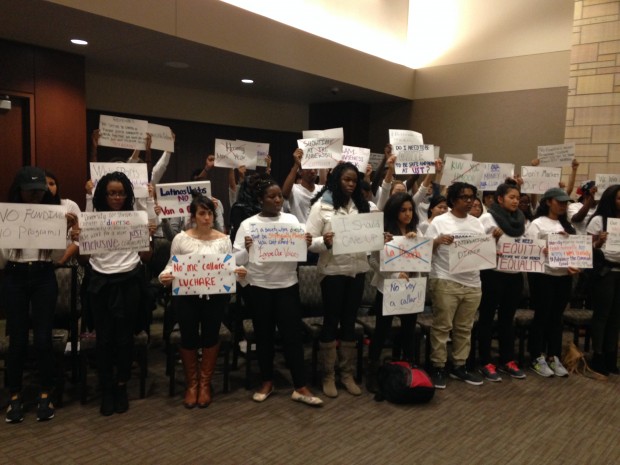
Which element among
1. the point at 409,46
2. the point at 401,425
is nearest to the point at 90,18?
the point at 401,425

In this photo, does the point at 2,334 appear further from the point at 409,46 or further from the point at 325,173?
the point at 409,46

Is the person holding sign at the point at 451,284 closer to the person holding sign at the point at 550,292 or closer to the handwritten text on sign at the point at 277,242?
the person holding sign at the point at 550,292

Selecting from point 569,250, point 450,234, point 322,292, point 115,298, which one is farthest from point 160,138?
point 569,250

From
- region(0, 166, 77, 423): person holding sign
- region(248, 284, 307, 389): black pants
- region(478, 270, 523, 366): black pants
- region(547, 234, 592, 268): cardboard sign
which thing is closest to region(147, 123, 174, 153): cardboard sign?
region(0, 166, 77, 423): person holding sign

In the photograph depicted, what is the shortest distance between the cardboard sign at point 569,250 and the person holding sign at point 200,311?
246cm

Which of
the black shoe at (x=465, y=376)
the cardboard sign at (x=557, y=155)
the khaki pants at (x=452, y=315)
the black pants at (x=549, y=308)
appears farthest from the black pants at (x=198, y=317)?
the cardboard sign at (x=557, y=155)

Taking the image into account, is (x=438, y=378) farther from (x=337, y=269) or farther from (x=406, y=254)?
(x=337, y=269)

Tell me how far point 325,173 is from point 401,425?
242 cm

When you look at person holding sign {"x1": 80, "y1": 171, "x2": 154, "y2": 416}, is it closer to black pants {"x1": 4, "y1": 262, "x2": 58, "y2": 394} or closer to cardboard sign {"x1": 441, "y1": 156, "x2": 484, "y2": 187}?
black pants {"x1": 4, "y1": 262, "x2": 58, "y2": 394}

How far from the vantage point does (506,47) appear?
24.6ft

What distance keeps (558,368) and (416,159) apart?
2135 mm

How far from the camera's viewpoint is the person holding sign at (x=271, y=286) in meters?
3.34

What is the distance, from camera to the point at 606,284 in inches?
162

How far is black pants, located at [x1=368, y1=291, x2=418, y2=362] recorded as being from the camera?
12.0 feet
